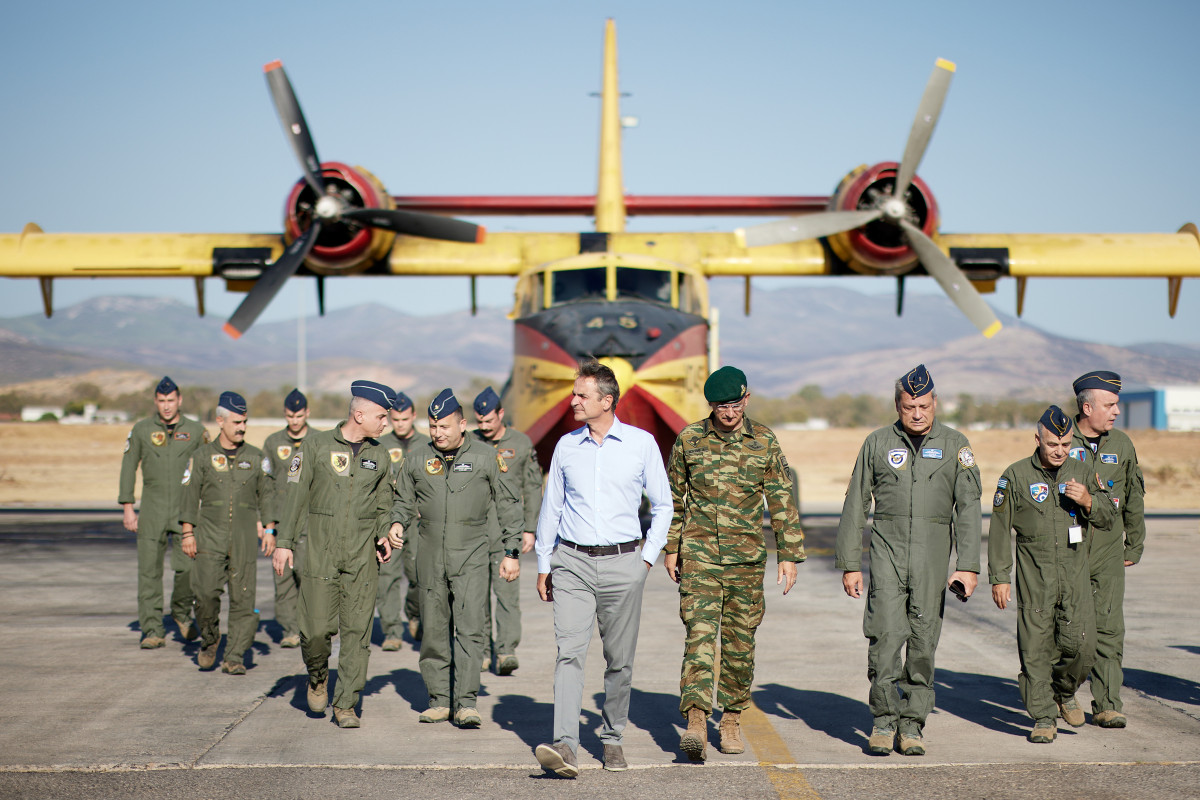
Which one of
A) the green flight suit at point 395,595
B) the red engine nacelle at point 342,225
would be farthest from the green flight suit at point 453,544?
the red engine nacelle at point 342,225

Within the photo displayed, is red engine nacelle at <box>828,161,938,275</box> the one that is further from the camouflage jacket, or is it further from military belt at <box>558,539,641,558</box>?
military belt at <box>558,539,641,558</box>

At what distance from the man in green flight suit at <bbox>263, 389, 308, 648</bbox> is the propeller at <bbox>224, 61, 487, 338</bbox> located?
758 cm

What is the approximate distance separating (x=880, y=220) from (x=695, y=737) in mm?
12972

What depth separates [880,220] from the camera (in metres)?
17.1

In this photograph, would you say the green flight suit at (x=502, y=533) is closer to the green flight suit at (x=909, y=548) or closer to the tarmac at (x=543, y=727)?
the tarmac at (x=543, y=727)

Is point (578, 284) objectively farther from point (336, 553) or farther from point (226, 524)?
point (336, 553)

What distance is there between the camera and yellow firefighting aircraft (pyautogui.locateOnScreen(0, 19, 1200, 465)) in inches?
584

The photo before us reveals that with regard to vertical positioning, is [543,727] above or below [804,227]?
below

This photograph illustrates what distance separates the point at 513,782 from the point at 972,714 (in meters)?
3.11

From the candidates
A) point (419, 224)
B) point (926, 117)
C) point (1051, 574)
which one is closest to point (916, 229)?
point (926, 117)

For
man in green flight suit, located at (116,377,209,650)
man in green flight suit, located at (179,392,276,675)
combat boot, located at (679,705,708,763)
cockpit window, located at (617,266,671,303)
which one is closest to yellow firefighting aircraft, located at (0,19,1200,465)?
cockpit window, located at (617,266,671,303)

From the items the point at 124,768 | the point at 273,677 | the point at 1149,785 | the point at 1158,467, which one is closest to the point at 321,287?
the point at 273,677

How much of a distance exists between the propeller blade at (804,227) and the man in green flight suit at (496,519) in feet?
24.0

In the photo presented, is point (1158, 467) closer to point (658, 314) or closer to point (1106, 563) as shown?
point (658, 314)
